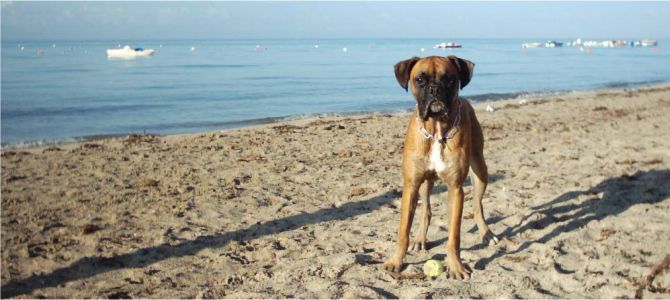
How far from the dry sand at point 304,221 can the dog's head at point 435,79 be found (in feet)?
5.04

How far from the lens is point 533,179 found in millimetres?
8438

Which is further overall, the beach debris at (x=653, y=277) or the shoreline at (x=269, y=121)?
the shoreline at (x=269, y=121)

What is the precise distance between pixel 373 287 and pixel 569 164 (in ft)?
20.3

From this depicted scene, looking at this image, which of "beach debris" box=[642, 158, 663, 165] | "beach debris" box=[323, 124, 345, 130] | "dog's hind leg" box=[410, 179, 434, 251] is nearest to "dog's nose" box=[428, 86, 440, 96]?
"dog's hind leg" box=[410, 179, 434, 251]

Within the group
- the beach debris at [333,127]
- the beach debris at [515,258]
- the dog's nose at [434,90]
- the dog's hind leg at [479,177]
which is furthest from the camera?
the beach debris at [333,127]

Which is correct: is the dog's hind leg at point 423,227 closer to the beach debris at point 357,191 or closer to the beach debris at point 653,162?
the beach debris at point 357,191

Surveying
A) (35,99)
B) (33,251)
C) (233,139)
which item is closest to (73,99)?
(35,99)

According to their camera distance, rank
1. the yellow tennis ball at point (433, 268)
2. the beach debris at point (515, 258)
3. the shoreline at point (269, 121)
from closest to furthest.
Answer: the yellow tennis ball at point (433, 268), the beach debris at point (515, 258), the shoreline at point (269, 121)

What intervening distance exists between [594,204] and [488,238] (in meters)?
2.19

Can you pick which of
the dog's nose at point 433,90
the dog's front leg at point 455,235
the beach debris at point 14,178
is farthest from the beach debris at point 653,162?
the beach debris at point 14,178

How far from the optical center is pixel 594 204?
708 centimetres

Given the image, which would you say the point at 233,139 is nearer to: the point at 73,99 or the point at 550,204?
the point at 550,204

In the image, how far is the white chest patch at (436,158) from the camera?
474 centimetres

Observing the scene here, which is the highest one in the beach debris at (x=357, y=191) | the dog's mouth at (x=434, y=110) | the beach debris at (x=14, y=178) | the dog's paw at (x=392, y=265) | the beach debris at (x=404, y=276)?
the dog's mouth at (x=434, y=110)
